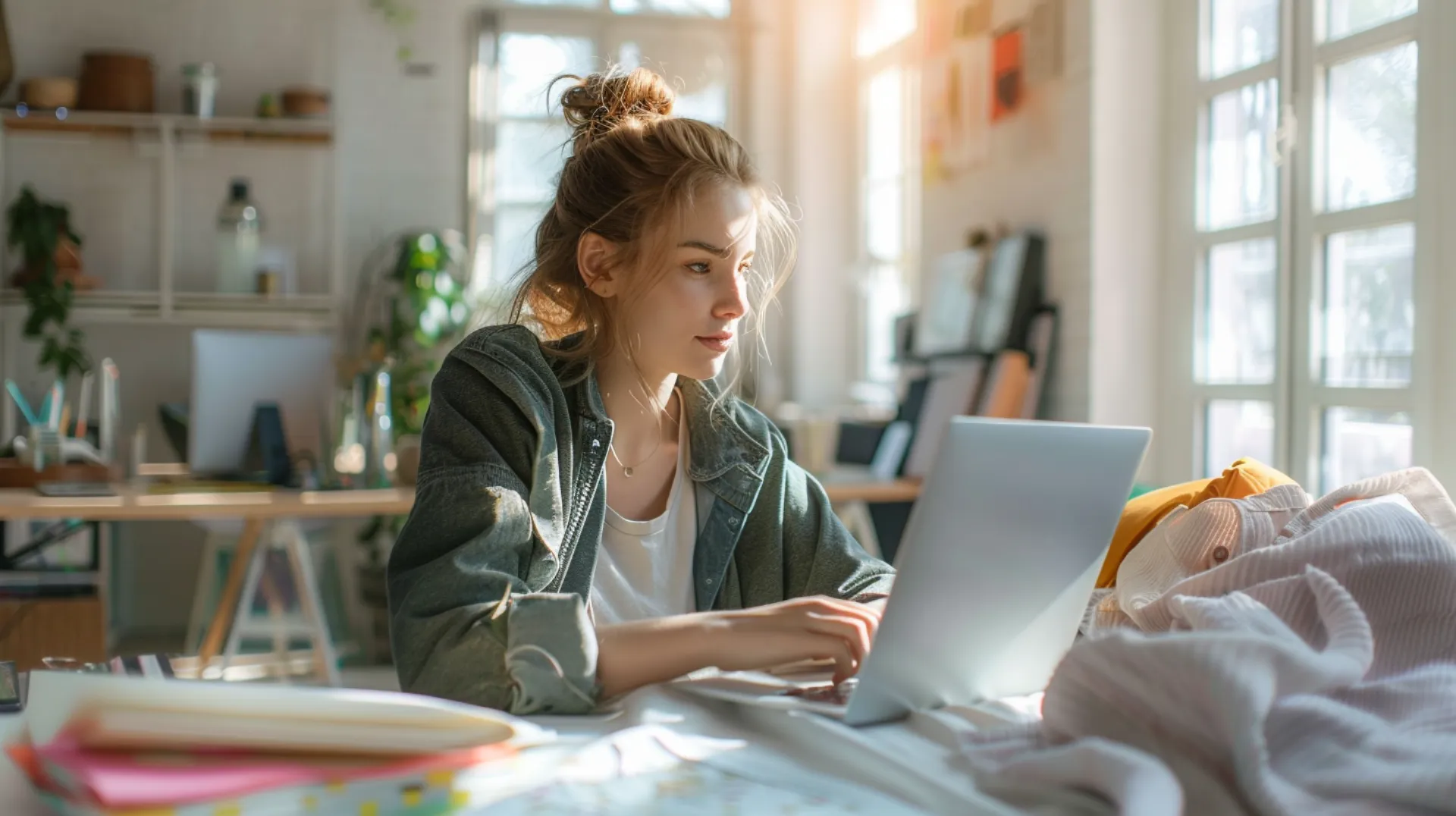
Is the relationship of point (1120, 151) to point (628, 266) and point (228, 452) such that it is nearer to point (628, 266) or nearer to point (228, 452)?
point (628, 266)

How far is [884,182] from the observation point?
15.8ft

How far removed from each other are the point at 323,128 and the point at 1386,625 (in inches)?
176

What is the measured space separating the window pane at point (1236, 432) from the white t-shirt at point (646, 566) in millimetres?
1558

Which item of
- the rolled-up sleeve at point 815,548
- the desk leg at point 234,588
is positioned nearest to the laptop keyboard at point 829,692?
the rolled-up sleeve at point 815,548

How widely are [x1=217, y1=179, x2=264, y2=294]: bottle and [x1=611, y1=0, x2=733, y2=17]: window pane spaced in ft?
5.58

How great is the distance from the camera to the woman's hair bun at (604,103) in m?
1.50

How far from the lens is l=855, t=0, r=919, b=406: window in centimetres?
459

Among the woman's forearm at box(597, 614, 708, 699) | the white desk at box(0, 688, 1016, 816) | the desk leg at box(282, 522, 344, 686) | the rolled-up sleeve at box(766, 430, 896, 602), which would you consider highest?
the rolled-up sleeve at box(766, 430, 896, 602)

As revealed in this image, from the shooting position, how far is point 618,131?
1.46m

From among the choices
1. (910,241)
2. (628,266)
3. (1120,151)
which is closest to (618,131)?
(628,266)

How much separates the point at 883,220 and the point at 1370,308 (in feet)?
8.59

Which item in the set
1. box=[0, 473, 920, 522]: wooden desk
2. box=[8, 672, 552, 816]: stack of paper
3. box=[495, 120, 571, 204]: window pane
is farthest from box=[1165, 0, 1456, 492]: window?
box=[495, 120, 571, 204]: window pane

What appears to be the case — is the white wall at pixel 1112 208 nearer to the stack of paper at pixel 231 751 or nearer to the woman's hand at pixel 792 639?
the woman's hand at pixel 792 639

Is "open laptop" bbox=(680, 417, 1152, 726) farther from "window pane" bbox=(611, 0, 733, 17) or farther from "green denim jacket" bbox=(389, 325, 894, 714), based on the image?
"window pane" bbox=(611, 0, 733, 17)
